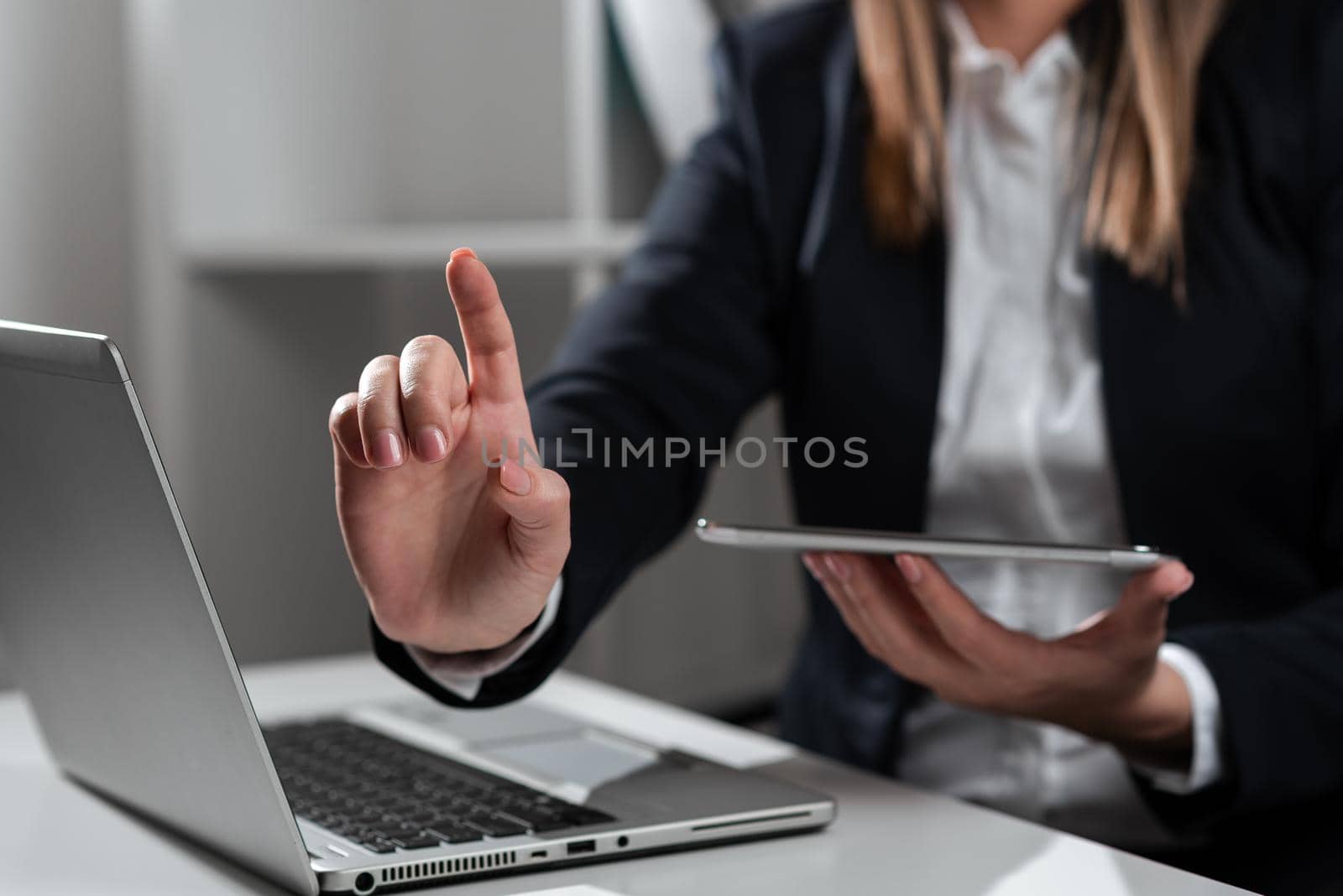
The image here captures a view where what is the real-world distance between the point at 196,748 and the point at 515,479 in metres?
0.14

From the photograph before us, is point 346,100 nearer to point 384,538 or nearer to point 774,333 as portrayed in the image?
point 774,333

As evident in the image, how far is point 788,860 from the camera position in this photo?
54cm

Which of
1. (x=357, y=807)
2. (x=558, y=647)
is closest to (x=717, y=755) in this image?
(x=558, y=647)

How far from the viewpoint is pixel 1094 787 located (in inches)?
33.0

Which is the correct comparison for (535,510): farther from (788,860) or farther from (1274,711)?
(1274,711)

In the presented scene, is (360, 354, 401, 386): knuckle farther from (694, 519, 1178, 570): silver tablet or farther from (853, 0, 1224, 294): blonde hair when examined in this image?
(853, 0, 1224, 294): blonde hair

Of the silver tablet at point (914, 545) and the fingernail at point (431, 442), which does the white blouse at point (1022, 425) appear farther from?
the fingernail at point (431, 442)

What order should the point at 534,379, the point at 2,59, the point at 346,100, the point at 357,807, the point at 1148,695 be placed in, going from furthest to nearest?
the point at 346,100 < the point at 2,59 < the point at 534,379 < the point at 1148,695 < the point at 357,807

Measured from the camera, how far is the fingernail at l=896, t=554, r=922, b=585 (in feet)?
1.86

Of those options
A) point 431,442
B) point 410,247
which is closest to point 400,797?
point 431,442

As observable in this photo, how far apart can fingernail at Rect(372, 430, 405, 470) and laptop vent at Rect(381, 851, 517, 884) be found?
13 centimetres

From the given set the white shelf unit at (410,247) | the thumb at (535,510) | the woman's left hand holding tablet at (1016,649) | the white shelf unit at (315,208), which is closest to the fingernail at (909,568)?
the woman's left hand holding tablet at (1016,649)

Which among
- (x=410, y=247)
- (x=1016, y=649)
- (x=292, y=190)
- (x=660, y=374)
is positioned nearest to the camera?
(x=1016, y=649)

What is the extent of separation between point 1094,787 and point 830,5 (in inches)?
20.9
